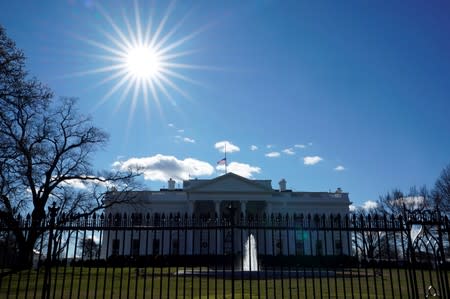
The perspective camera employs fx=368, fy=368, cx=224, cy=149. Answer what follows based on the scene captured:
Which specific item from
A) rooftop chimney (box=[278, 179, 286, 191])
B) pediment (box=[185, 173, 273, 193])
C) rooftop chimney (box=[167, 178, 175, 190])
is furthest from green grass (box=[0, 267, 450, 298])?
rooftop chimney (box=[278, 179, 286, 191])

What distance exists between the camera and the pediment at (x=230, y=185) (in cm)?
4862

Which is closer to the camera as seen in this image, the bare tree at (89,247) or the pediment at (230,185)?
the bare tree at (89,247)

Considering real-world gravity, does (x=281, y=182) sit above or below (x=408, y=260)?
above

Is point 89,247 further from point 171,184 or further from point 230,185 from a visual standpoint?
point 171,184

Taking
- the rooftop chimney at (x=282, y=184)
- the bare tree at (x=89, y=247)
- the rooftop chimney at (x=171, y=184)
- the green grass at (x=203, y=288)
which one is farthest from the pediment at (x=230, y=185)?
the green grass at (x=203, y=288)

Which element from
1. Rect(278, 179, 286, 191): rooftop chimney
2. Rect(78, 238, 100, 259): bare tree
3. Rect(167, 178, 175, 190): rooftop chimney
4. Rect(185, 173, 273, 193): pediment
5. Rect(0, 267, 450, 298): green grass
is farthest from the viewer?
Rect(278, 179, 286, 191): rooftop chimney

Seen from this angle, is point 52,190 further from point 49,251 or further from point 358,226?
point 358,226

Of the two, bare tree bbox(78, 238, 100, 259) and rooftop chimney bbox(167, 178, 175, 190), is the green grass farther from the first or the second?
rooftop chimney bbox(167, 178, 175, 190)

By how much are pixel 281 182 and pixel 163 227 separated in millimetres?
53079

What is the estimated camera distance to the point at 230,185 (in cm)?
4881

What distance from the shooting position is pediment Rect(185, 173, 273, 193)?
4862cm

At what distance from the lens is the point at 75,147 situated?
2909 cm

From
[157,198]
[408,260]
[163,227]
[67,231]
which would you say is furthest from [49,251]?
[157,198]

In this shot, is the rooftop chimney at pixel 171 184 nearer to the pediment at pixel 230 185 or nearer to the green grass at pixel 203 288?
the pediment at pixel 230 185
